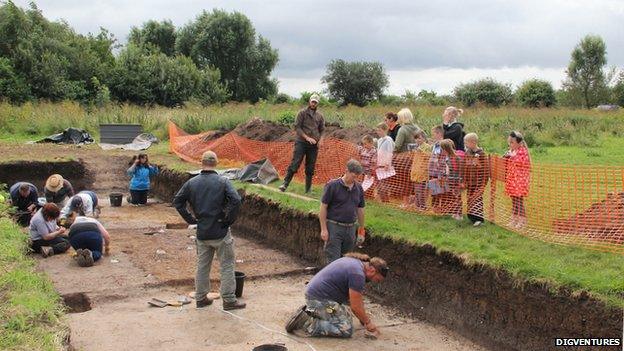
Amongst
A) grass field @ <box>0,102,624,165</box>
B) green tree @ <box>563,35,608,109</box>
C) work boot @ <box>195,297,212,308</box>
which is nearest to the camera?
work boot @ <box>195,297,212,308</box>

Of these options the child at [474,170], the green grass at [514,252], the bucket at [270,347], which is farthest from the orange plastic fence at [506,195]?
the bucket at [270,347]

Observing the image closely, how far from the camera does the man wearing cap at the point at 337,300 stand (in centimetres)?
704

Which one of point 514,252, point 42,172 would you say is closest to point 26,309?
point 514,252

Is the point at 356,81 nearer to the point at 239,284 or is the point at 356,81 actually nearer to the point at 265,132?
the point at 265,132

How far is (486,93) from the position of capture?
47.0 metres

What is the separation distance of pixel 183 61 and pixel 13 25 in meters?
9.67

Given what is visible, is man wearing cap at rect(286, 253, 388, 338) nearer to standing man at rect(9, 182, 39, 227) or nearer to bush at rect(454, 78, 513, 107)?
Answer: standing man at rect(9, 182, 39, 227)

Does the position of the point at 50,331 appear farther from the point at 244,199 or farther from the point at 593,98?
the point at 593,98

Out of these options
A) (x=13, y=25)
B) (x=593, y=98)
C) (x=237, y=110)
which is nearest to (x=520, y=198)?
(x=237, y=110)

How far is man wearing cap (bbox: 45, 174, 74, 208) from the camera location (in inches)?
510

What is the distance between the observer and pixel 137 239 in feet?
40.4

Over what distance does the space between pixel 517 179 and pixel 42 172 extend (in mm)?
14344

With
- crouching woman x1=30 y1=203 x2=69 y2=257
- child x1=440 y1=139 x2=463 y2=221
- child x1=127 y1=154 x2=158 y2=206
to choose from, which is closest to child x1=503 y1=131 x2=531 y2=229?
child x1=440 y1=139 x2=463 y2=221

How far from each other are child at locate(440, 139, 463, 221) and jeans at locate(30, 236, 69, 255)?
20.8 feet
